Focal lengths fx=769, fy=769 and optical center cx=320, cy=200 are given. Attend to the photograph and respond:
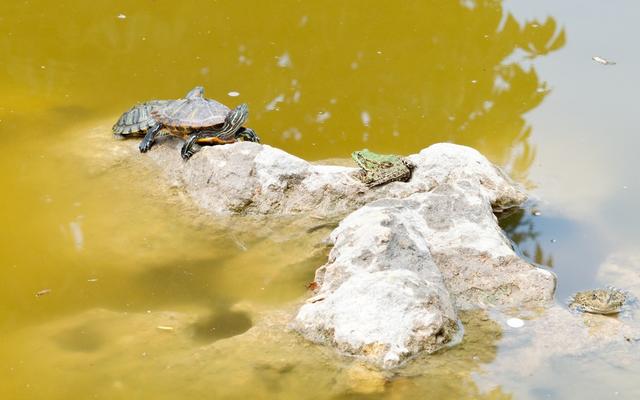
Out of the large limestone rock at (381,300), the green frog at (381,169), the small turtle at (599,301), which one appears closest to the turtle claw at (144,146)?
the green frog at (381,169)

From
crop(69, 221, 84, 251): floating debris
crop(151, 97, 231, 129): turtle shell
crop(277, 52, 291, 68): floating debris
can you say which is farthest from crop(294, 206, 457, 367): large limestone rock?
crop(277, 52, 291, 68): floating debris

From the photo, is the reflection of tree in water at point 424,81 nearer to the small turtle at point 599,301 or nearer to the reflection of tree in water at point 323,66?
the reflection of tree in water at point 323,66

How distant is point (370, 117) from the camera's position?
7477 mm

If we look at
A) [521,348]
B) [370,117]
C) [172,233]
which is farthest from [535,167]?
[172,233]

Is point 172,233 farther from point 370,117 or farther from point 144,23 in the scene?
point 144,23

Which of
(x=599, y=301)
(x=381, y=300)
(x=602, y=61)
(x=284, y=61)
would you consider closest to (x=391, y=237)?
(x=381, y=300)

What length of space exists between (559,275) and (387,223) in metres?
1.38

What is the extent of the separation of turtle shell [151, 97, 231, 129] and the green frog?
1.28 meters

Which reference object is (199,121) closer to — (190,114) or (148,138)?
(190,114)

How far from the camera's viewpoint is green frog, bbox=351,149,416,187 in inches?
230

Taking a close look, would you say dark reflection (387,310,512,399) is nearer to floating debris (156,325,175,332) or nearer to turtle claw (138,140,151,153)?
floating debris (156,325,175,332)

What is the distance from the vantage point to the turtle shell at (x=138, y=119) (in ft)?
21.7

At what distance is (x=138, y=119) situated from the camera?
21.8 feet

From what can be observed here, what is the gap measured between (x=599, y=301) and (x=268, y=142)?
3286mm
